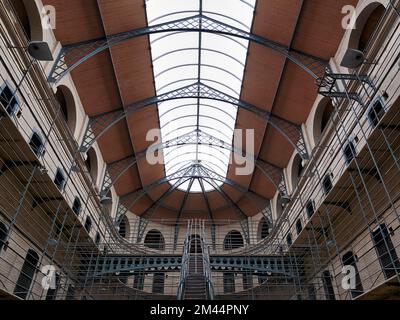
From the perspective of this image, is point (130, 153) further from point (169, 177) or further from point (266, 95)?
point (266, 95)

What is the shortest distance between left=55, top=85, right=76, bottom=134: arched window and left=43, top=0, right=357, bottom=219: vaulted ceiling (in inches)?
24.3

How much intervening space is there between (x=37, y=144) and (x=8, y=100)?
1976 mm

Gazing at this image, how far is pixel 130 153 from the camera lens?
54.6 feet

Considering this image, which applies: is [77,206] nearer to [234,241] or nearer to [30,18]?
[30,18]

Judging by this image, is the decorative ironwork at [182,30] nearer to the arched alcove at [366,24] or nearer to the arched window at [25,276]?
the arched alcove at [366,24]

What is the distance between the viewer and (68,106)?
475 inches

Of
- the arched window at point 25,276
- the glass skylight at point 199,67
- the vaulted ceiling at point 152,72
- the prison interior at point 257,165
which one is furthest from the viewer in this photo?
the glass skylight at point 199,67

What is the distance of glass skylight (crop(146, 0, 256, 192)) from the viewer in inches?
472

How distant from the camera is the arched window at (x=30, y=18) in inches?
353

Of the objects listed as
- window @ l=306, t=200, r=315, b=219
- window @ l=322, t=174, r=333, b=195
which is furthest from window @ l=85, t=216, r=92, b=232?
window @ l=322, t=174, r=333, b=195

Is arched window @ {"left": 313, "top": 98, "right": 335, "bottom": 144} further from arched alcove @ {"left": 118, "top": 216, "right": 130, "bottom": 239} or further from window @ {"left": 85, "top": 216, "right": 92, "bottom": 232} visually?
arched alcove @ {"left": 118, "top": 216, "right": 130, "bottom": 239}

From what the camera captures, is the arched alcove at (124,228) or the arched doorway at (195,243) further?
the arched alcove at (124,228)

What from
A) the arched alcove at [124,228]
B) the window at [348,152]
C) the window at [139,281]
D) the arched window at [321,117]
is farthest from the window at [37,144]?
the arched alcove at [124,228]

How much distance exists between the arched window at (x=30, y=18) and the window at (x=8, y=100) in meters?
2.02
